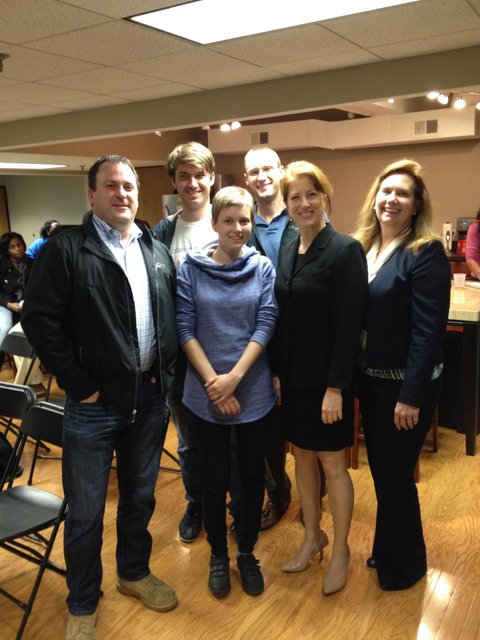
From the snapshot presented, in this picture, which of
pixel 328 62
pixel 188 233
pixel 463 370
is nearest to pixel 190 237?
pixel 188 233

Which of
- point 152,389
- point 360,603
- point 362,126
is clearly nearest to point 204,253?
point 152,389

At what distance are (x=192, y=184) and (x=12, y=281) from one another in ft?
11.2

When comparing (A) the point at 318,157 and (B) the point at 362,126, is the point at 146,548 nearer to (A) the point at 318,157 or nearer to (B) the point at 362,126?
(B) the point at 362,126

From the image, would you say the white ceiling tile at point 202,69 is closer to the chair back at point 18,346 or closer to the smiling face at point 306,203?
the smiling face at point 306,203

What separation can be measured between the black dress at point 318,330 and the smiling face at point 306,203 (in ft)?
0.18

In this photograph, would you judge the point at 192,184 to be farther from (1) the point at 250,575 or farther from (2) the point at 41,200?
(2) the point at 41,200

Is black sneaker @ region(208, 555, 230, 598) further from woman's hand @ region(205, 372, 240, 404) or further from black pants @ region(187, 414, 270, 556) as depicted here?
woman's hand @ region(205, 372, 240, 404)

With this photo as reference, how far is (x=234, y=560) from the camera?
2.44m

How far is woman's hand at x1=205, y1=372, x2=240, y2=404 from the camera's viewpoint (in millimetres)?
2014

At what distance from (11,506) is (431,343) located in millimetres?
1603

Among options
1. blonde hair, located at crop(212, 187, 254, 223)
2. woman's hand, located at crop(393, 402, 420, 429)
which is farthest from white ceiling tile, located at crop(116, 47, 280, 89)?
woman's hand, located at crop(393, 402, 420, 429)

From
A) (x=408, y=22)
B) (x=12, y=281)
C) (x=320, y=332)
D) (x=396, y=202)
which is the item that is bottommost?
(x=12, y=281)

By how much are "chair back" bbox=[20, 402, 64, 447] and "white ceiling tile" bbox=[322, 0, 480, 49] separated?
7.01 feet

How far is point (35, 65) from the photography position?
3.37 metres
